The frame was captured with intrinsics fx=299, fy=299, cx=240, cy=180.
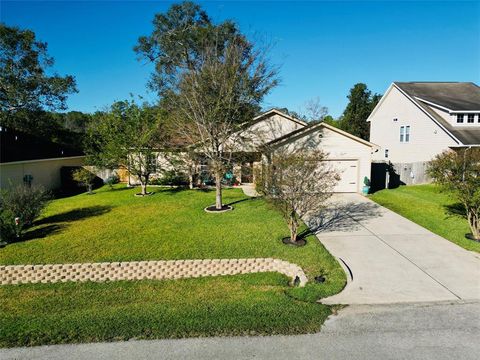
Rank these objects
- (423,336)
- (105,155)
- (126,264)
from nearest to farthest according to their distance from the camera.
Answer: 1. (423,336)
2. (126,264)
3. (105,155)

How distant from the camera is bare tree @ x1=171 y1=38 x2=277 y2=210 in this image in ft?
44.6

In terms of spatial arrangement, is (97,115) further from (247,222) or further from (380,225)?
(380,225)

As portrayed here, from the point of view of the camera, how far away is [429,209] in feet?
45.1

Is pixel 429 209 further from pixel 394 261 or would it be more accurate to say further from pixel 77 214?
pixel 77 214

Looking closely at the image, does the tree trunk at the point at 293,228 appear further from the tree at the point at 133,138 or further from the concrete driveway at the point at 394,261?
the tree at the point at 133,138

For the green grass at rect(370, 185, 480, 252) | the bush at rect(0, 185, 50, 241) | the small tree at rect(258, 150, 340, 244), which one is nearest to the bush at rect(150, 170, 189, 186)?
the bush at rect(0, 185, 50, 241)

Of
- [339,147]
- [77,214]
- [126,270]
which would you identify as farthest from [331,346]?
[339,147]

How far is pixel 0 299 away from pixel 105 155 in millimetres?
12853

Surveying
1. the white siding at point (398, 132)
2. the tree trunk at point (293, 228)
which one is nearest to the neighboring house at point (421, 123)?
the white siding at point (398, 132)

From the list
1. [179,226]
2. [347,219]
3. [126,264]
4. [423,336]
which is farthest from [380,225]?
[126,264]

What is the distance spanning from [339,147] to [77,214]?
47.3 ft

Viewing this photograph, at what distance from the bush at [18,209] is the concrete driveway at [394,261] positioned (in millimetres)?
10251

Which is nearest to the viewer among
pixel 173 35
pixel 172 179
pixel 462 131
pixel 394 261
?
pixel 394 261

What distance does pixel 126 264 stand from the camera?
792 cm
